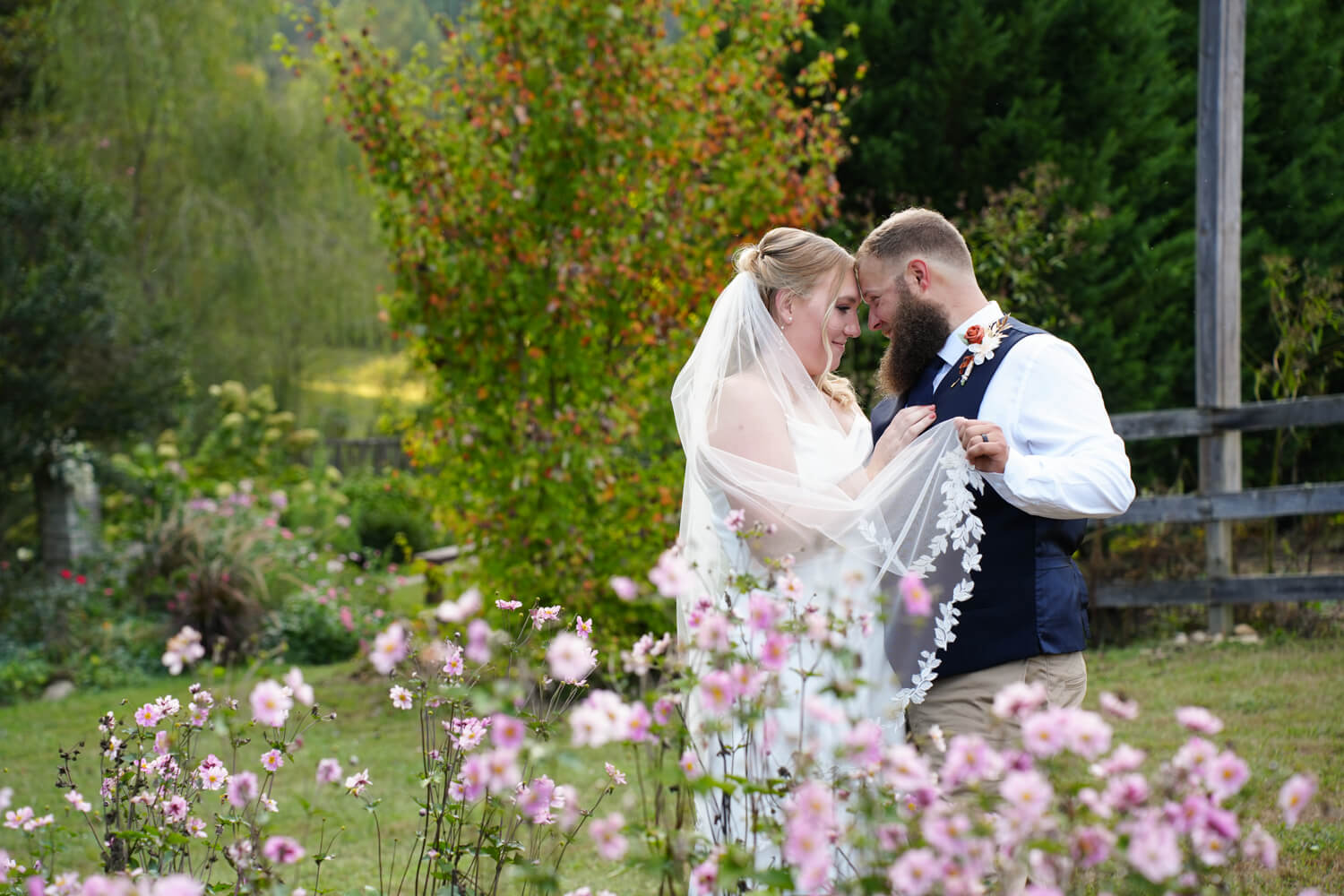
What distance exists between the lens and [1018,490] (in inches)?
102

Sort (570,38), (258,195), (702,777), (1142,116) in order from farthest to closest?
1. (258,195)
2. (1142,116)
3. (570,38)
4. (702,777)

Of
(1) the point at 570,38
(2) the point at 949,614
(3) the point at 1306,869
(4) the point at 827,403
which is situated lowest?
(3) the point at 1306,869

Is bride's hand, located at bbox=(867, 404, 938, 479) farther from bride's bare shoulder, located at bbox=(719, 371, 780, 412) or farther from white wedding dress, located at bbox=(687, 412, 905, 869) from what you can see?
bride's bare shoulder, located at bbox=(719, 371, 780, 412)

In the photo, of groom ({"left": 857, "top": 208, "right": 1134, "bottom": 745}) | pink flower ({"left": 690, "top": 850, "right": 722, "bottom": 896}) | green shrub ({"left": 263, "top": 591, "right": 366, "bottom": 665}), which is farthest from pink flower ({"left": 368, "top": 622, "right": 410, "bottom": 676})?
green shrub ({"left": 263, "top": 591, "right": 366, "bottom": 665})

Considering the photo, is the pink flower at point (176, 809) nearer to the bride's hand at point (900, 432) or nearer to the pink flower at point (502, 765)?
the pink flower at point (502, 765)

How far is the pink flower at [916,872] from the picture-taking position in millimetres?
1324

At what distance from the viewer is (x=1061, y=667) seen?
2.69 meters

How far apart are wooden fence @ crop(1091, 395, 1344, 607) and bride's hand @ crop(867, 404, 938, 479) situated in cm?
477

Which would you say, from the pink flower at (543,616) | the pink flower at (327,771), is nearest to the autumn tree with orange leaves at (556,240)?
the pink flower at (543,616)

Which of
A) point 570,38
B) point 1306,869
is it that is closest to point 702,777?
point 1306,869

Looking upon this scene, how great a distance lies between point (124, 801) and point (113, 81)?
1401 cm

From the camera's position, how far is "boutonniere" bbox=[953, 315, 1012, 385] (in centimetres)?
284

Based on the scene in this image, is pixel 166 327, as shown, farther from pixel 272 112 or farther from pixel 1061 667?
pixel 1061 667

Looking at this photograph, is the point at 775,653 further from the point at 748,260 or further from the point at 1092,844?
the point at 748,260
